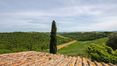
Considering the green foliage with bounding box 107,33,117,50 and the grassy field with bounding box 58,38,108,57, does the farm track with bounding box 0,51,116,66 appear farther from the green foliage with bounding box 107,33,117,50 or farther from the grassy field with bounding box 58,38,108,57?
the green foliage with bounding box 107,33,117,50

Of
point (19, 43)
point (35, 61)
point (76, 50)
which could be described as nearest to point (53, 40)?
point (35, 61)

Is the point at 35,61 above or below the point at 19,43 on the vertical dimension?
above

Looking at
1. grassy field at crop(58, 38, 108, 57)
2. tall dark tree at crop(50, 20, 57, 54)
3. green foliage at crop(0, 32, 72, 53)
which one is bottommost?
grassy field at crop(58, 38, 108, 57)

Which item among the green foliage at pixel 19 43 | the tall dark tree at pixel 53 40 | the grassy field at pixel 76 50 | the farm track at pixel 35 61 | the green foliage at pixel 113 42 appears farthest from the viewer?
the green foliage at pixel 113 42

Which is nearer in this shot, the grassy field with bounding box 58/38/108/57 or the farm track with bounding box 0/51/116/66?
the farm track with bounding box 0/51/116/66

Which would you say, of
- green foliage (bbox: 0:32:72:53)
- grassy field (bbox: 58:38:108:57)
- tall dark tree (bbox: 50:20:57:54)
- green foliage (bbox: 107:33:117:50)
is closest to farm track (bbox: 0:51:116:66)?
tall dark tree (bbox: 50:20:57:54)

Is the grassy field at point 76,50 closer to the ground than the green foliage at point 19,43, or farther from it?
closer to the ground

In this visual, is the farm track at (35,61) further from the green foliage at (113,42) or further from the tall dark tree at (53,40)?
the green foliage at (113,42)

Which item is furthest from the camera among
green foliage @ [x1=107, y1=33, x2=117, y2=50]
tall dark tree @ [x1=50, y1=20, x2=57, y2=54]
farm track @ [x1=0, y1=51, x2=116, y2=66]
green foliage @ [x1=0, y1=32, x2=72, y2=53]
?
green foliage @ [x1=107, y1=33, x2=117, y2=50]

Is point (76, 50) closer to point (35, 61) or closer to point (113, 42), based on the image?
point (113, 42)

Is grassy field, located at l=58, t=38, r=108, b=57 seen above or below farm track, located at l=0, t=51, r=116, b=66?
below

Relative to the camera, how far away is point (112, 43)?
1969 inches

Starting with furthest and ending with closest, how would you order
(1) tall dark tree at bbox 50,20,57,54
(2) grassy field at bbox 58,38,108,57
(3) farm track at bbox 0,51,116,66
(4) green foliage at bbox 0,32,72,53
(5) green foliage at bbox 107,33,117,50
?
1. (5) green foliage at bbox 107,33,117,50
2. (4) green foliage at bbox 0,32,72,53
3. (2) grassy field at bbox 58,38,108,57
4. (1) tall dark tree at bbox 50,20,57,54
5. (3) farm track at bbox 0,51,116,66

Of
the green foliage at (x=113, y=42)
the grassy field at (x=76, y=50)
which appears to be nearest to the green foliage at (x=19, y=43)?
the grassy field at (x=76, y=50)
